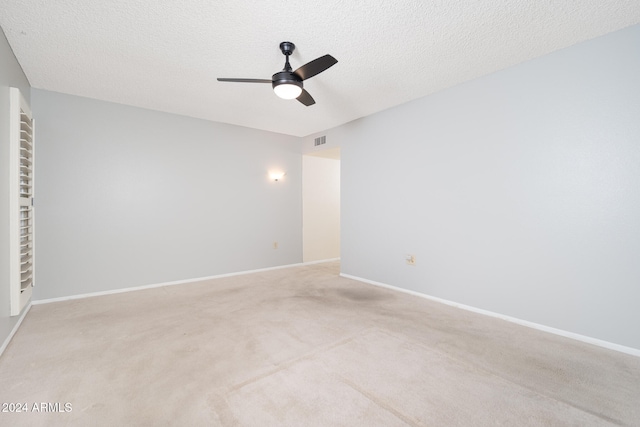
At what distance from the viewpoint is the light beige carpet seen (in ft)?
5.30

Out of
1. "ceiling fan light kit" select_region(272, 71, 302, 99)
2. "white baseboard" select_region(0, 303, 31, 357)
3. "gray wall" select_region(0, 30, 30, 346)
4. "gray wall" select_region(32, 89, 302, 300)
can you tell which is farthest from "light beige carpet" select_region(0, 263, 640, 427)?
"ceiling fan light kit" select_region(272, 71, 302, 99)

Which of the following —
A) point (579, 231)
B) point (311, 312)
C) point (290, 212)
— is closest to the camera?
point (579, 231)

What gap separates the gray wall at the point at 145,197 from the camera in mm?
3676

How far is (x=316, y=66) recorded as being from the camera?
93.7 inches

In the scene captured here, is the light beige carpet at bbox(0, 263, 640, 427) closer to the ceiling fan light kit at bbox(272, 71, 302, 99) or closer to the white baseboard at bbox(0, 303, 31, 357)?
the white baseboard at bbox(0, 303, 31, 357)

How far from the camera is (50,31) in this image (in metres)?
2.43

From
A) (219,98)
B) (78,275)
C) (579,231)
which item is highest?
(219,98)

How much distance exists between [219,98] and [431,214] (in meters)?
3.31

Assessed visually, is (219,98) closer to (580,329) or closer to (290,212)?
(290,212)

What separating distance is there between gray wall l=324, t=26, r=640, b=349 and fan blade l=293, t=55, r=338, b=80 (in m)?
1.97

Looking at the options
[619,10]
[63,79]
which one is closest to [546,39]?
[619,10]

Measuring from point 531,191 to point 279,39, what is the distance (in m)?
2.90

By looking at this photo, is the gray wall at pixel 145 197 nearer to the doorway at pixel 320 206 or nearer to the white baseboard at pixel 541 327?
the doorway at pixel 320 206

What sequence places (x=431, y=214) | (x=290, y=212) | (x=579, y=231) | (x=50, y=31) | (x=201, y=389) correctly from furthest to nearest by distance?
1. (x=290, y=212)
2. (x=431, y=214)
3. (x=579, y=231)
4. (x=50, y=31)
5. (x=201, y=389)
